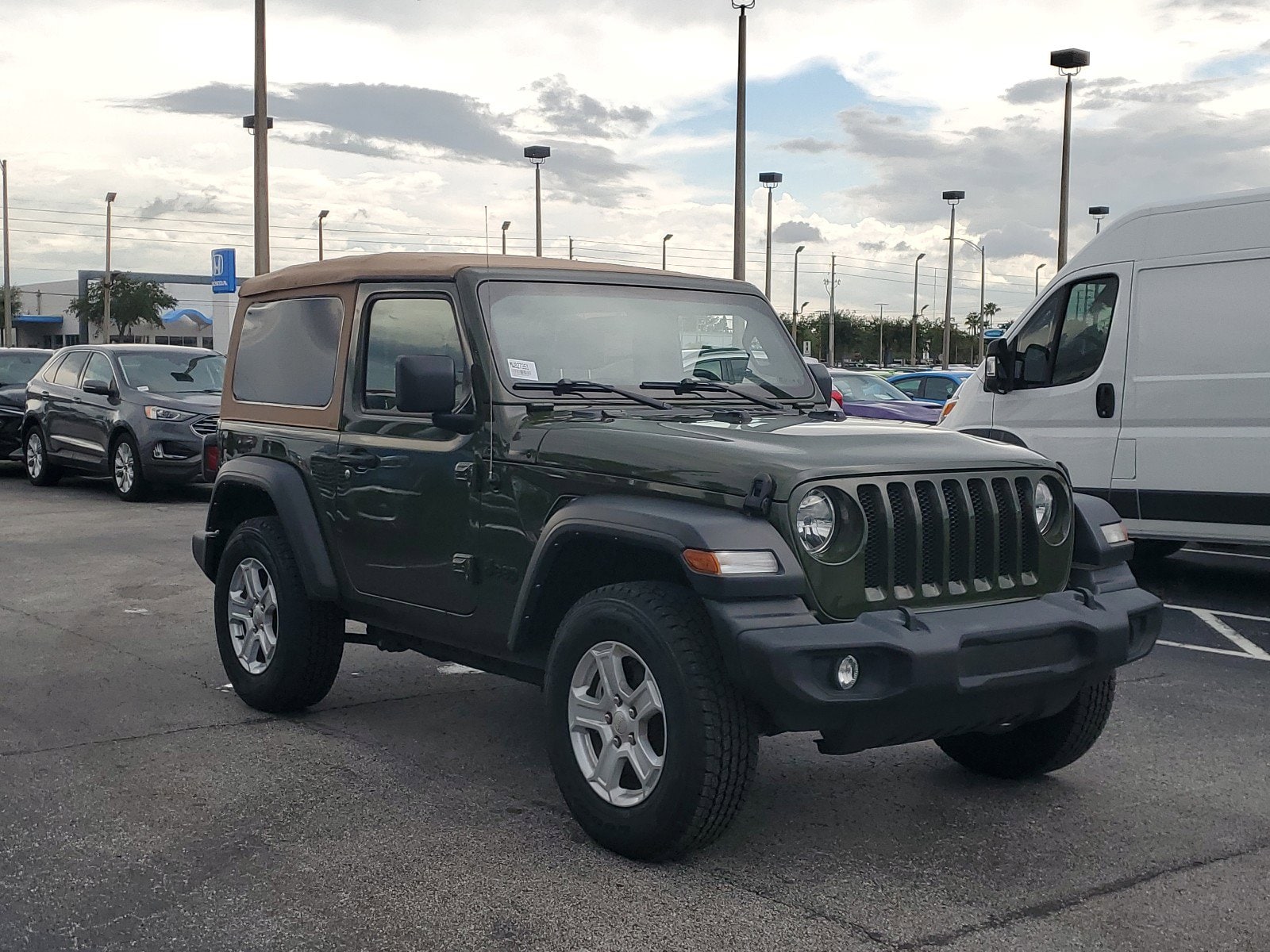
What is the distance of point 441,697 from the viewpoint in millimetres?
6438

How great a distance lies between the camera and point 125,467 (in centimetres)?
1541

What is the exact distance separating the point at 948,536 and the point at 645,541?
92 centimetres

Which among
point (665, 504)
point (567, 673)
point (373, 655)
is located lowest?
point (373, 655)

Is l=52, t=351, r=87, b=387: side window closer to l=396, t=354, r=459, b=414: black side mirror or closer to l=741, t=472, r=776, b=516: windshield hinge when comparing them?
l=396, t=354, r=459, b=414: black side mirror

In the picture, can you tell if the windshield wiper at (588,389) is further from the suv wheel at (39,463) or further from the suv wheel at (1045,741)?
the suv wheel at (39,463)

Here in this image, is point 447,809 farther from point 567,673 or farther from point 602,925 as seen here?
point 602,925

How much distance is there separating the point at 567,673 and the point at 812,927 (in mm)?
1100

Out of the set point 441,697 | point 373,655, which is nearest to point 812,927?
point 441,697

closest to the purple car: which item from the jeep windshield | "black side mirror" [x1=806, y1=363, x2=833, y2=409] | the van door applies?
the van door

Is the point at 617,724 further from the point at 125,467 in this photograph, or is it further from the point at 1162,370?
the point at 125,467

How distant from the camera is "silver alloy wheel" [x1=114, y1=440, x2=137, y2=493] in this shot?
1527 cm

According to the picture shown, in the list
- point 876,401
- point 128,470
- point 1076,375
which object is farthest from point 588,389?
point 876,401

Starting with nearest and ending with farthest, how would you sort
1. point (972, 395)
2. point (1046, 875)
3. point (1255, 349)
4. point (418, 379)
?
point (1046, 875) < point (418, 379) < point (1255, 349) < point (972, 395)

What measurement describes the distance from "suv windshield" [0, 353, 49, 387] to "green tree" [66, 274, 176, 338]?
6090 centimetres
